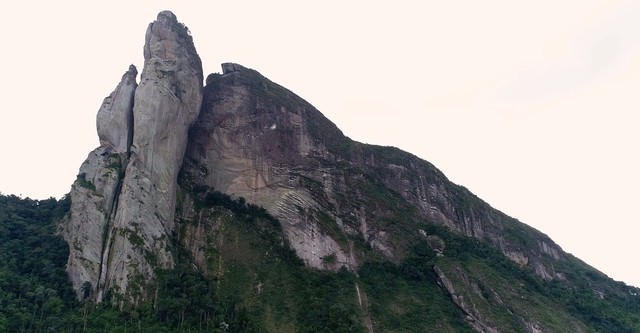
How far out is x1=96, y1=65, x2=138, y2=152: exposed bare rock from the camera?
62.6 metres

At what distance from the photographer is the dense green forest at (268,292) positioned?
50688 millimetres

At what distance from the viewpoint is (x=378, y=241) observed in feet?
236

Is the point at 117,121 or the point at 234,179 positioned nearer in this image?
the point at 117,121

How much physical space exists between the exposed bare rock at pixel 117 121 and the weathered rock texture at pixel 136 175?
0.11m

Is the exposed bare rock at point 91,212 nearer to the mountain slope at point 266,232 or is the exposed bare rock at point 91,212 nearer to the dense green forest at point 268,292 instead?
the mountain slope at point 266,232

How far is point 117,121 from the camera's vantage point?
207ft

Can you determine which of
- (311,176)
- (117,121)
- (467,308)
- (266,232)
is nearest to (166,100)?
(117,121)

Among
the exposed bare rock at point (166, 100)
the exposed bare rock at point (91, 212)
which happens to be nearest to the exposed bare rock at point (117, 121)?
the exposed bare rock at point (91, 212)

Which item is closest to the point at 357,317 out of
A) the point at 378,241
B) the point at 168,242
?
the point at 378,241

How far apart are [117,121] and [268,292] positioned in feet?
80.7

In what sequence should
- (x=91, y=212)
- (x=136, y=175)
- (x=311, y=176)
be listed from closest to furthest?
(x=91, y=212) → (x=136, y=175) → (x=311, y=176)

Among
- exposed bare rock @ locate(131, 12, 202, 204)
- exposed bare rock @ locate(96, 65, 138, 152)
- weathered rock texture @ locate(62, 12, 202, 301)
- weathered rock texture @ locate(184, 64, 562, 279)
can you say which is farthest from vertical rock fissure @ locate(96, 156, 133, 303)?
weathered rock texture @ locate(184, 64, 562, 279)

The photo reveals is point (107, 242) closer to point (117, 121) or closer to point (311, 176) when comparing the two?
point (117, 121)

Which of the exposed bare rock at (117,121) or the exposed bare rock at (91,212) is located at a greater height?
the exposed bare rock at (117,121)
